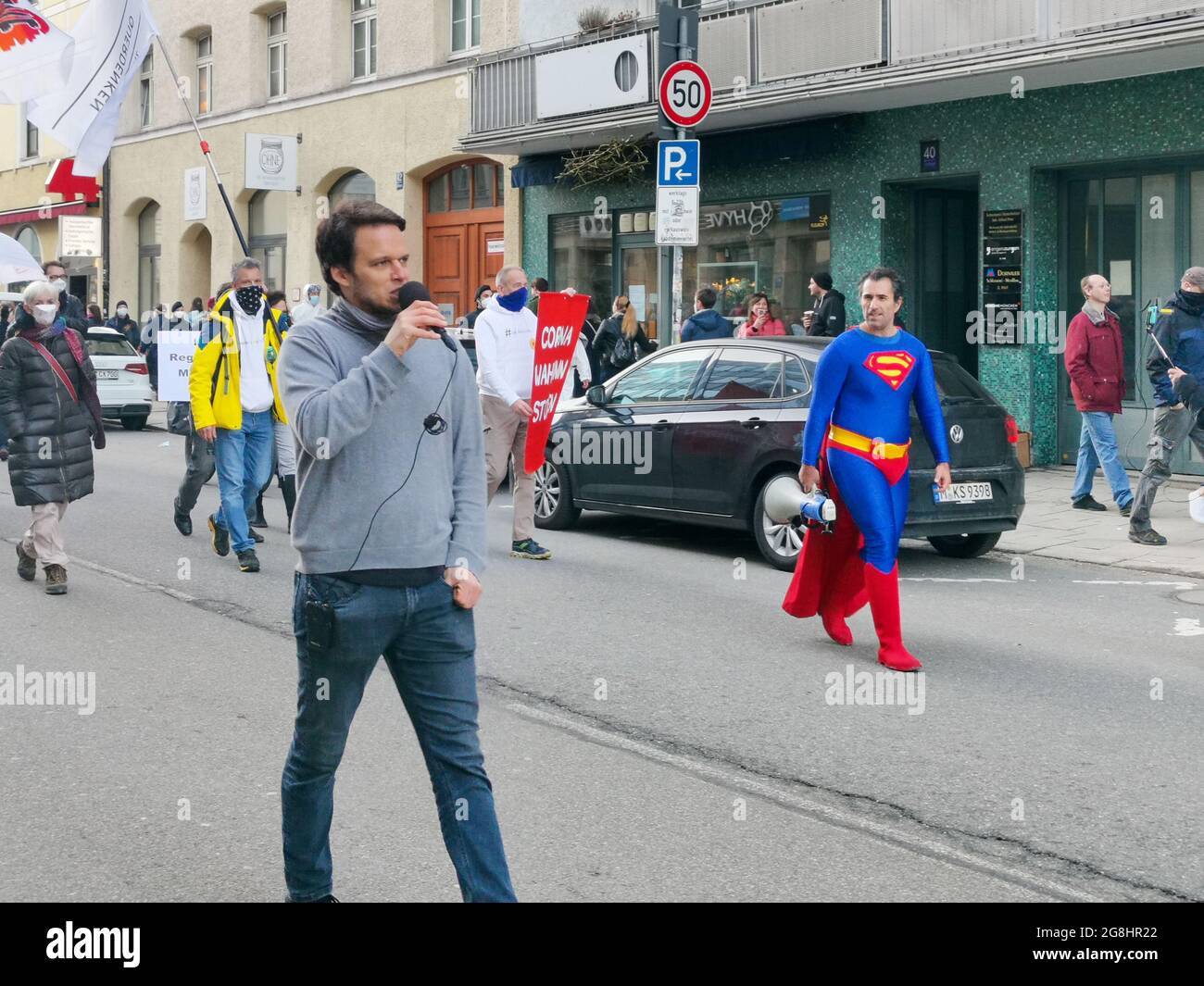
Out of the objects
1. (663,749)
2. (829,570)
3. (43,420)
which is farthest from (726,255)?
(663,749)

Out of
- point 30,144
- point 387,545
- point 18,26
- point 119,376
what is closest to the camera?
point 387,545

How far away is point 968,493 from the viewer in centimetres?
1044

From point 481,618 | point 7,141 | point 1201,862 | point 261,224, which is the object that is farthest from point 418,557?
point 7,141

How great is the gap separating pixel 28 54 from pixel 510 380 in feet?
30.8

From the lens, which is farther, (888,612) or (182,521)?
(182,521)

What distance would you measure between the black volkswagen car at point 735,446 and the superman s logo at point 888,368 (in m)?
2.18

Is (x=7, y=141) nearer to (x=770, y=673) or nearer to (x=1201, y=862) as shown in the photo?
(x=770, y=673)

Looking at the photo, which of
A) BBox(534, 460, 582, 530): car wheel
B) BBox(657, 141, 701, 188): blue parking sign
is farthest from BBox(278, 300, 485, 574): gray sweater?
BBox(657, 141, 701, 188): blue parking sign

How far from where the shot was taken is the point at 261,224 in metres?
30.0

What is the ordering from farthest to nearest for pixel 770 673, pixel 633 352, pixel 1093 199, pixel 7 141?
pixel 7 141, pixel 633 352, pixel 1093 199, pixel 770 673

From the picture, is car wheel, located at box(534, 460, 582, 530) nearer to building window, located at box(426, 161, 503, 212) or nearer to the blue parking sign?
the blue parking sign

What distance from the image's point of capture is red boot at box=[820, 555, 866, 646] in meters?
8.11
